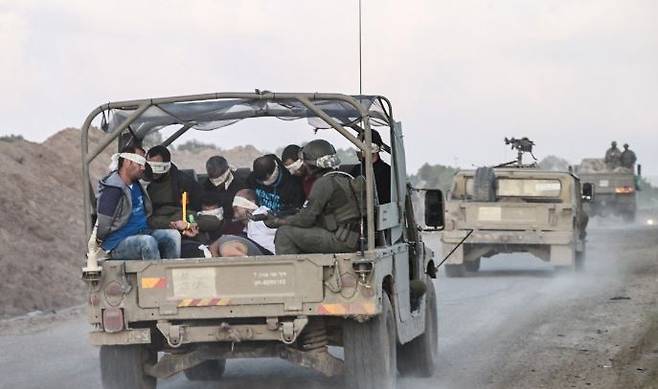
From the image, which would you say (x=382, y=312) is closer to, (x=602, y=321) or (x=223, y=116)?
(x=223, y=116)

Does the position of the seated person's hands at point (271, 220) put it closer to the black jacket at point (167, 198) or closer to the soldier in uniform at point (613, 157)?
the black jacket at point (167, 198)

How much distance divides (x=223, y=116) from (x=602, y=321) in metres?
6.69

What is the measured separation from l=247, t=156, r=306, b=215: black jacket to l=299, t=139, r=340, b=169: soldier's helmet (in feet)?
1.20

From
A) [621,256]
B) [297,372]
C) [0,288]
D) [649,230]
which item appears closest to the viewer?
[297,372]

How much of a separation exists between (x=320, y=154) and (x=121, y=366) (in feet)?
7.18

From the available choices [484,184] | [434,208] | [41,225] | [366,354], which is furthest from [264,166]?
[41,225]

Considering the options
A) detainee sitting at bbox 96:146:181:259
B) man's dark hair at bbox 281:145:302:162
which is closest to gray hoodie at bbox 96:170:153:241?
detainee sitting at bbox 96:146:181:259

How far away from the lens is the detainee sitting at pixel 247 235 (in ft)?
30.3

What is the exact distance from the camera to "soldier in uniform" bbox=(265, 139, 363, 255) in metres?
8.97

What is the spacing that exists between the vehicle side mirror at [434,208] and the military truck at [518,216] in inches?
460

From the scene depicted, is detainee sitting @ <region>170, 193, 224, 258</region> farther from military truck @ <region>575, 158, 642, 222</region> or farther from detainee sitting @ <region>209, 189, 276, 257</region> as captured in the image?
military truck @ <region>575, 158, 642, 222</region>

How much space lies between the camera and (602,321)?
15.3 metres

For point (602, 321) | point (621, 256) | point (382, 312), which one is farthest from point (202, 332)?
point (621, 256)

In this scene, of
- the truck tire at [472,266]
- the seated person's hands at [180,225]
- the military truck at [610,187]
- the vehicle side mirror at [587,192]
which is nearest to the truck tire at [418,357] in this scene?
the seated person's hands at [180,225]
